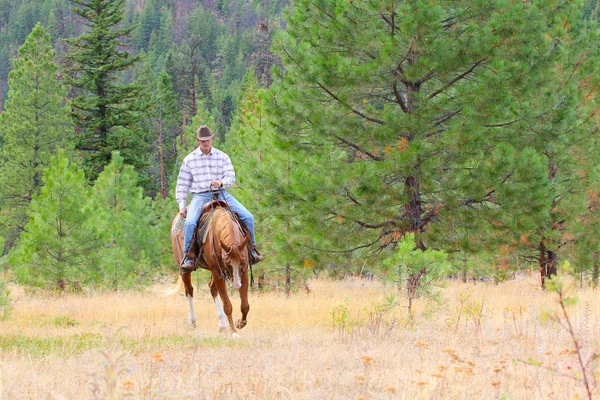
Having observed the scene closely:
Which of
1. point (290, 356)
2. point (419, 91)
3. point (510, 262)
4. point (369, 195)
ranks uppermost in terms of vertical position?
point (419, 91)

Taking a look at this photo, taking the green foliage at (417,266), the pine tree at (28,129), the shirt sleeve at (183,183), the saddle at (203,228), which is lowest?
the green foliage at (417,266)

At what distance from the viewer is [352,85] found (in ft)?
38.3

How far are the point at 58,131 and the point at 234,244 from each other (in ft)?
78.9

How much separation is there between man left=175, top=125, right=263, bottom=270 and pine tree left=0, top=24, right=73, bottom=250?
2115cm

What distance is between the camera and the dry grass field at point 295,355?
195 inches

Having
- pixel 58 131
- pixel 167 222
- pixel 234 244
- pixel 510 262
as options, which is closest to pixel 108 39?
pixel 58 131

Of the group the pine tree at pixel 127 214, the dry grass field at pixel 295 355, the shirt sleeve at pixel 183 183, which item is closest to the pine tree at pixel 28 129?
the pine tree at pixel 127 214

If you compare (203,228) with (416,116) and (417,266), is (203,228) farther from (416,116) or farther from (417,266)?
(416,116)

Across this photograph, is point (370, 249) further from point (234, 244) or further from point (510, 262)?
point (510, 262)

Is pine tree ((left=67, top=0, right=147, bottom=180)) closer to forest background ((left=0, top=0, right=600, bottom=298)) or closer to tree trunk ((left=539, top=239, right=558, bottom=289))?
forest background ((left=0, top=0, right=600, bottom=298))

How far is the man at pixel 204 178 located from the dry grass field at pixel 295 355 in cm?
168

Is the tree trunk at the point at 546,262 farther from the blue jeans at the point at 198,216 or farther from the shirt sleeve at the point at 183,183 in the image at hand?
the shirt sleeve at the point at 183,183

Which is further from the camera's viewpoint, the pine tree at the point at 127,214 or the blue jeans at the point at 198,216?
the pine tree at the point at 127,214

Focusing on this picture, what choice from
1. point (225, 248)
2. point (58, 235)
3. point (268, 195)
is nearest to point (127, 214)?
point (58, 235)
